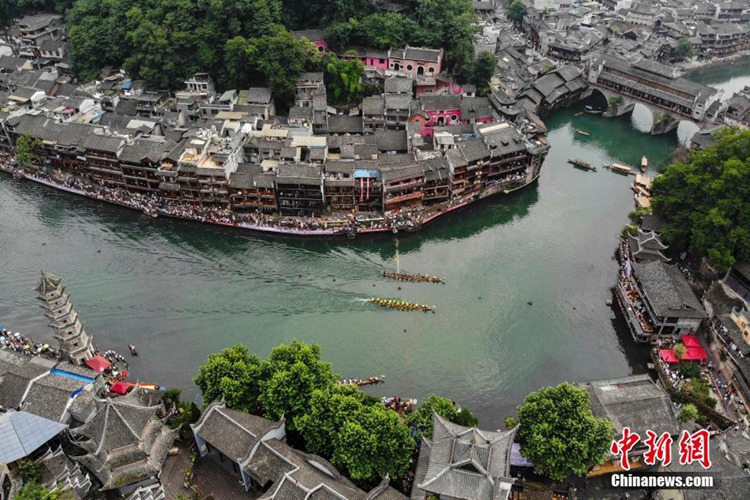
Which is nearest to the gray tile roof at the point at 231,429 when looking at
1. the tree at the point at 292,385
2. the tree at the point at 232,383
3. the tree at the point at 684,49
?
the tree at the point at 292,385

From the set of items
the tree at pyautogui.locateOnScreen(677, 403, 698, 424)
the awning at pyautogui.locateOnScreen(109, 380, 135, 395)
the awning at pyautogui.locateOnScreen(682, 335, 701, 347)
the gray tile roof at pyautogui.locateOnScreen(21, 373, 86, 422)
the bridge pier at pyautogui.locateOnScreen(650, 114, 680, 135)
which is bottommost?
the awning at pyautogui.locateOnScreen(109, 380, 135, 395)

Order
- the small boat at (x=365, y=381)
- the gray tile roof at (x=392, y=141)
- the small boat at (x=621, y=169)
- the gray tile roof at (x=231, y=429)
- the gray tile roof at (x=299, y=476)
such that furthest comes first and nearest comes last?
the small boat at (x=621, y=169) < the gray tile roof at (x=392, y=141) < the small boat at (x=365, y=381) < the gray tile roof at (x=231, y=429) < the gray tile roof at (x=299, y=476)

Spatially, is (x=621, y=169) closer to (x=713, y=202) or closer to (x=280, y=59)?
(x=713, y=202)

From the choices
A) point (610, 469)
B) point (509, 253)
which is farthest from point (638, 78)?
point (610, 469)

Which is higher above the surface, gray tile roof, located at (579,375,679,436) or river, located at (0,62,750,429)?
gray tile roof, located at (579,375,679,436)

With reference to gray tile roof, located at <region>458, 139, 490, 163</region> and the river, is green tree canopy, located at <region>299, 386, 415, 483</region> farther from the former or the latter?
→ gray tile roof, located at <region>458, 139, 490, 163</region>

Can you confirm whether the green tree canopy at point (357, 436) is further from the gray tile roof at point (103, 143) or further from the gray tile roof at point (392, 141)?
the gray tile roof at point (103, 143)

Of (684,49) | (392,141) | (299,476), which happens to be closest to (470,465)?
(299,476)

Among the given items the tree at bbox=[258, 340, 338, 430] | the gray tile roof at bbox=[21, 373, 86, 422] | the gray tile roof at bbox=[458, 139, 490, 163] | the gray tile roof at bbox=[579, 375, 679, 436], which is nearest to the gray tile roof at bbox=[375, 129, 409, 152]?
the gray tile roof at bbox=[458, 139, 490, 163]

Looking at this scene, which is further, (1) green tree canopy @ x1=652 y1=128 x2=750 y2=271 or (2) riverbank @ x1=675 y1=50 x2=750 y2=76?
(2) riverbank @ x1=675 y1=50 x2=750 y2=76
